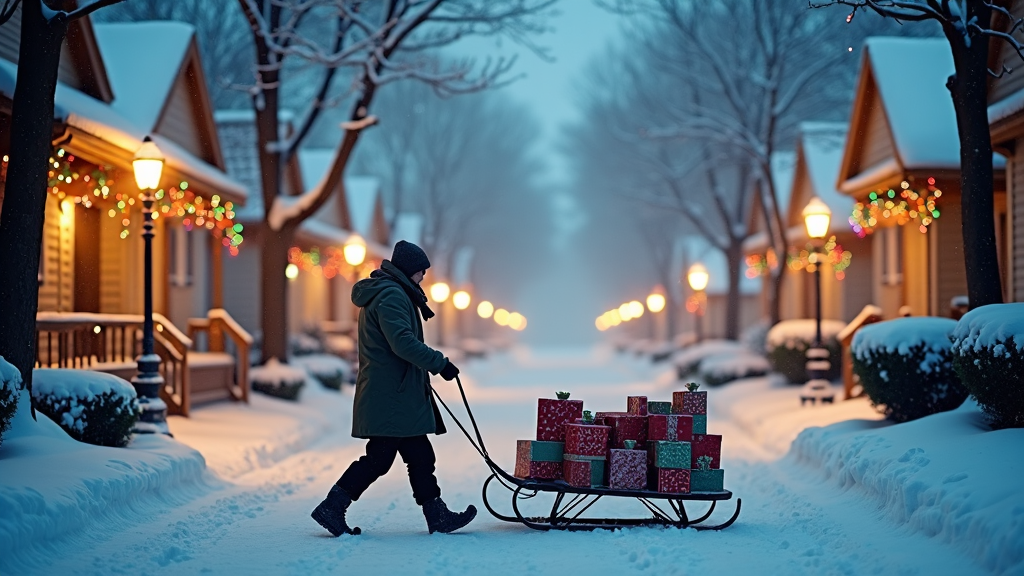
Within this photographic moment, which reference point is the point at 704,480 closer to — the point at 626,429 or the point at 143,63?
the point at 626,429

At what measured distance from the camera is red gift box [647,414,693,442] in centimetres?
844

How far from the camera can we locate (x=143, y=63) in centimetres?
1972

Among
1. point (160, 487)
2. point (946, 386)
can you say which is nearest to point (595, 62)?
point (946, 386)

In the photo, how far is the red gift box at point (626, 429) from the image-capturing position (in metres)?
8.58

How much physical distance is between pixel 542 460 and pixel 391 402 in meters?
1.20

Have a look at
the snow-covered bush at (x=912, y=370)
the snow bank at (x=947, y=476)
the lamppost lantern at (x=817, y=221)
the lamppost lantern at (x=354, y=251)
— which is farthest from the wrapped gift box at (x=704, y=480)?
the lamppost lantern at (x=354, y=251)

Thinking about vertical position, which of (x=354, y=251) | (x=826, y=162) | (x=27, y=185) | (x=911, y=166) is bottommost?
(x=354, y=251)

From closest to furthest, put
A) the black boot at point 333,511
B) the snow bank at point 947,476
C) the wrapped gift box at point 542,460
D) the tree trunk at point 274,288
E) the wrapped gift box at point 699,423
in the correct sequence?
1. the snow bank at point 947,476
2. the black boot at point 333,511
3. the wrapped gift box at point 542,460
4. the wrapped gift box at point 699,423
5. the tree trunk at point 274,288

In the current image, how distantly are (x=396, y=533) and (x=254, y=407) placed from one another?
411 inches

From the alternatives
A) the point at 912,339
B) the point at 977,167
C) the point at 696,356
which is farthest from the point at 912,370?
the point at 696,356

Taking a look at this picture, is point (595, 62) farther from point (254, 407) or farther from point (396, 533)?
point (396, 533)

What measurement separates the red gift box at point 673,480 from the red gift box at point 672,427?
0.26 m

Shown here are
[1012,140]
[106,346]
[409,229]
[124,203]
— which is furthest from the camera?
[409,229]

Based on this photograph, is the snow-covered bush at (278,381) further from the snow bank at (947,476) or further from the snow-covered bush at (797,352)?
the snow bank at (947,476)
